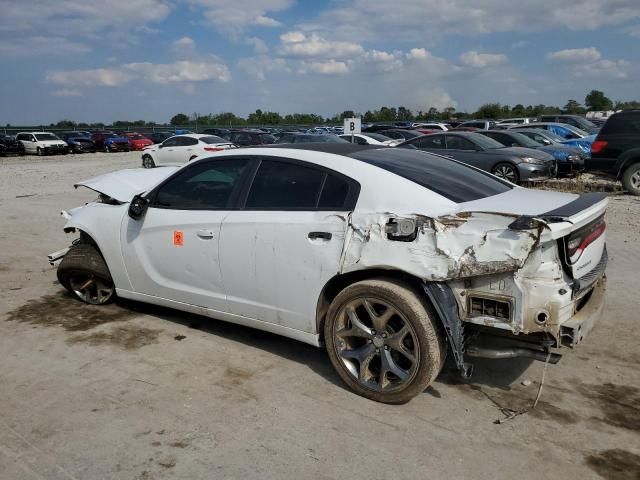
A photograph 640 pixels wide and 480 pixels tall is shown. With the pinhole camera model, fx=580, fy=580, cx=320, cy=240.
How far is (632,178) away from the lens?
1260cm

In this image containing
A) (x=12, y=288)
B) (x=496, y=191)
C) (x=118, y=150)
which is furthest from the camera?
(x=118, y=150)

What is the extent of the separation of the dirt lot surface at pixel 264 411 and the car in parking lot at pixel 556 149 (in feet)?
36.7

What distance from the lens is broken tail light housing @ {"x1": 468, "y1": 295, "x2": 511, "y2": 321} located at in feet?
11.1

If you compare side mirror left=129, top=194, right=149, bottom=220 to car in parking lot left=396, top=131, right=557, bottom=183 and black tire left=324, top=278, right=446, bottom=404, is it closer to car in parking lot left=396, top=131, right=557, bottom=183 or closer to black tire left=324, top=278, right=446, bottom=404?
black tire left=324, top=278, right=446, bottom=404

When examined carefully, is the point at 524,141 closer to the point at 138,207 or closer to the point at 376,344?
the point at 138,207

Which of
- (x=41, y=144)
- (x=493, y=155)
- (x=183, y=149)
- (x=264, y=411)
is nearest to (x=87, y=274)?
(x=264, y=411)

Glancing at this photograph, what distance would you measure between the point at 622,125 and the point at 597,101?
64786mm

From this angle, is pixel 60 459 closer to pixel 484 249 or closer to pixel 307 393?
pixel 307 393

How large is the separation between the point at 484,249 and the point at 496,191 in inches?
42.9

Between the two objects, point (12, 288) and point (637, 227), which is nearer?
point (12, 288)

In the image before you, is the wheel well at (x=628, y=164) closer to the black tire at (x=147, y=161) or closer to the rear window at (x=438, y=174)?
the rear window at (x=438, y=174)

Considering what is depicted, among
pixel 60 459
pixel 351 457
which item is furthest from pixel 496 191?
pixel 60 459

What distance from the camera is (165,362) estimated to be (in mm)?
4410

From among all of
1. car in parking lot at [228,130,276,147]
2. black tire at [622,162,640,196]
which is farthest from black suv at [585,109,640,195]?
car in parking lot at [228,130,276,147]
